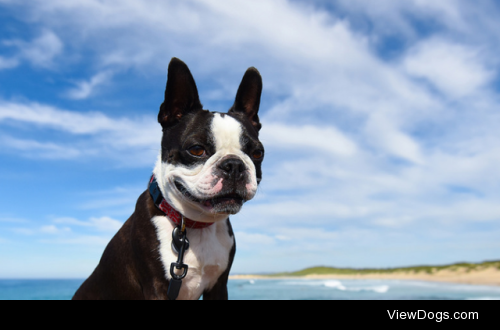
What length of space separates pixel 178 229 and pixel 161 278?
571mm

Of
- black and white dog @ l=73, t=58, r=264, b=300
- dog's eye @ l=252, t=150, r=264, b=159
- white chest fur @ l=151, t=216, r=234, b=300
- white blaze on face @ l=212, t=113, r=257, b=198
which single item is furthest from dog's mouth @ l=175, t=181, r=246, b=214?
dog's eye @ l=252, t=150, r=264, b=159

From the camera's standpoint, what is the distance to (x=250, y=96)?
17.1ft

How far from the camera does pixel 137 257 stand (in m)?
4.36

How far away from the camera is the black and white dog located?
4.11 meters

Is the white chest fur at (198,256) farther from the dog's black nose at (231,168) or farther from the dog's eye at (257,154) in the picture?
the dog's eye at (257,154)

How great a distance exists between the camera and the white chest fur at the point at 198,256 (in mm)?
4203

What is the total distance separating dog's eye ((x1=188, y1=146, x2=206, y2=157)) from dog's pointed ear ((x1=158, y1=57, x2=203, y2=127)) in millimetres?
649

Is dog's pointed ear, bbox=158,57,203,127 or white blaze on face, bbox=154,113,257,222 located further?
dog's pointed ear, bbox=158,57,203,127

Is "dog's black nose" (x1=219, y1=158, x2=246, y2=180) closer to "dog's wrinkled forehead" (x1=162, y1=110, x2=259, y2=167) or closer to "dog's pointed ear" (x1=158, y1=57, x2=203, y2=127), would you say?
"dog's wrinkled forehead" (x1=162, y1=110, x2=259, y2=167)

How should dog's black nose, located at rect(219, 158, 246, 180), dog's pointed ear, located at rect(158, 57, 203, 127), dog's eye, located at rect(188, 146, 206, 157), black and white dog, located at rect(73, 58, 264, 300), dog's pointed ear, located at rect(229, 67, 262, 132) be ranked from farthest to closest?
dog's pointed ear, located at rect(229, 67, 262, 132), dog's pointed ear, located at rect(158, 57, 203, 127), dog's eye, located at rect(188, 146, 206, 157), black and white dog, located at rect(73, 58, 264, 300), dog's black nose, located at rect(219, 158, 246, 180)

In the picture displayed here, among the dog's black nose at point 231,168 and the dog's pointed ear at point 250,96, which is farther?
the dog's pointed ear at point 250,96

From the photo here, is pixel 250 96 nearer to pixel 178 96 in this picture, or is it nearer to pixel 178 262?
pixel 178 96

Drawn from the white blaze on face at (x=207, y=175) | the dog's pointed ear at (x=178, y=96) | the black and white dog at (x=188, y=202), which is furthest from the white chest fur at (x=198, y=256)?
the dog's pointed ear at (x=178, y=96)
